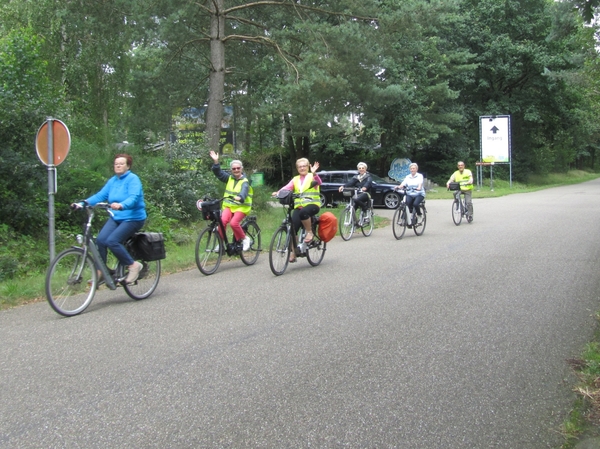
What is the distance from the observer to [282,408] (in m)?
3.97

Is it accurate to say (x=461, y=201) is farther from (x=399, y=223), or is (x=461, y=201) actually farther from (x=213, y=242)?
(x=213, y=242)

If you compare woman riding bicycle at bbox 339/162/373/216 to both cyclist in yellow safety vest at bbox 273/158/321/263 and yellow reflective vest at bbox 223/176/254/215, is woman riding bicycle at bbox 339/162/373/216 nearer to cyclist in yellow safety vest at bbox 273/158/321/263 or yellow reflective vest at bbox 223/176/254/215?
cyclist in yellow safety vest at bbox 273/158/321/263

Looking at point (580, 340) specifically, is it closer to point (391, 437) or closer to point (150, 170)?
point (391, 437)

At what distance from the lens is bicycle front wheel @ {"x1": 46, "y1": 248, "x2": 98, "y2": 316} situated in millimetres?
6438

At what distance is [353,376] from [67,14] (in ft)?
50.5

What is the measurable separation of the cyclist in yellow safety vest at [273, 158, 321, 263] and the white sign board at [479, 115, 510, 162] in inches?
1168

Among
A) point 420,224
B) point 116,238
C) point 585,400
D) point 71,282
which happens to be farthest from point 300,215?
point 585,400

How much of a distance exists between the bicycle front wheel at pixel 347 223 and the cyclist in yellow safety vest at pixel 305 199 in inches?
170

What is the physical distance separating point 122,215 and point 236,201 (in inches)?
105

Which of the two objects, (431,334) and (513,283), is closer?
(431,334)

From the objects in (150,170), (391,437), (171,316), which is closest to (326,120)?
(150,170)

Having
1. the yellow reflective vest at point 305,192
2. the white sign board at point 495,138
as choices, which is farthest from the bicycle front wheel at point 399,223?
the white sign board at point 495,138

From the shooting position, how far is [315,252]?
10133 millimetres

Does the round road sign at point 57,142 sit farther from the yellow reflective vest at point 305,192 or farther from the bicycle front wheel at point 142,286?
the yellow reflective vest at point 305,192
